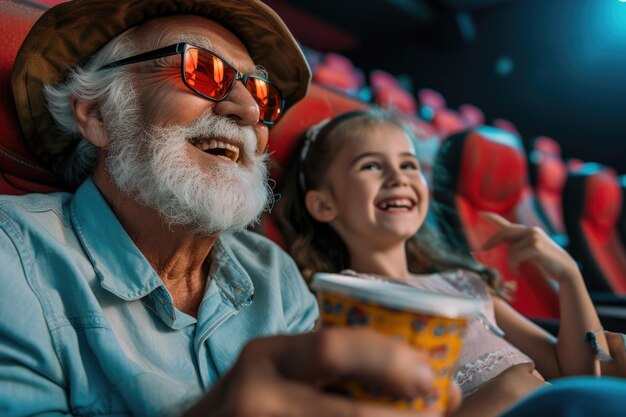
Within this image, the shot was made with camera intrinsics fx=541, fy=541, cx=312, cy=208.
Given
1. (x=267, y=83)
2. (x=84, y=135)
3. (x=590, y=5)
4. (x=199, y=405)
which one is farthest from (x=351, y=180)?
(x=590, y=5)

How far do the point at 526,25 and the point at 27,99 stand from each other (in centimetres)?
453

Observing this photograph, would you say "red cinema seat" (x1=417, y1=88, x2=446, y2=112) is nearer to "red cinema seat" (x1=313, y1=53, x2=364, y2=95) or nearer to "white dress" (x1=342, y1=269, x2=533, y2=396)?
"red cinema seat" (x1=313, y1=53, x2=364, y2=95)

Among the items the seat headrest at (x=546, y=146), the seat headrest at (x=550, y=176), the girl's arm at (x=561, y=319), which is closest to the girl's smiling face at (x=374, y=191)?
the girl's arm at (x=561, y=319)

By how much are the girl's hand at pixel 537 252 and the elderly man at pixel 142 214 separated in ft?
1.71

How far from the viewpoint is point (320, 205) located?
1.35 metres

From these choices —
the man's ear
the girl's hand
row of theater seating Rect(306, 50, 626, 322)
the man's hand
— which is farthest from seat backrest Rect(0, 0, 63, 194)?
the girl's hand

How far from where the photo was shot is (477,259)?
1.71 meters

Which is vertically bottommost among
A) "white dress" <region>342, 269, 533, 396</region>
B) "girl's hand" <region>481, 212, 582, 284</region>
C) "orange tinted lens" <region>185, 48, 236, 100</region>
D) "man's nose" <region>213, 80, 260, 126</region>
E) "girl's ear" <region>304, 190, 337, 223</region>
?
"white dress" <region>342, 269, 533, 396</region>

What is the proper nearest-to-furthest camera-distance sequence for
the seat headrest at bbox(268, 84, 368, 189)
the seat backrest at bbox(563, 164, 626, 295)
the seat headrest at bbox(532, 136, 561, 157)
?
the seat headrest at bbox(268, 84, 368, 189)
the seat backrest at bbox(563, 164, 626, 295)
the seat headrest at bbox(532, 136, 561, 157)

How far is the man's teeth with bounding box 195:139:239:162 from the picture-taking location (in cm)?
92

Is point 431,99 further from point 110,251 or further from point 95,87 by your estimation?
point 110,251

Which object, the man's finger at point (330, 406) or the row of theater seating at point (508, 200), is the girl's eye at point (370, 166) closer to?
the row of theater seating at point (508, 200)

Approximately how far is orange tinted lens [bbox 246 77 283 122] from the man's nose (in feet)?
0.10

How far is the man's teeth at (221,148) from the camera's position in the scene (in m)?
0.92
